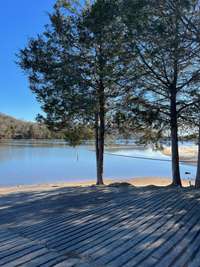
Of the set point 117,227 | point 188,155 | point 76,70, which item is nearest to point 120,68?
point 76,70

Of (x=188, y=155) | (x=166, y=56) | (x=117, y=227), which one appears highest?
(x=166, y=56)

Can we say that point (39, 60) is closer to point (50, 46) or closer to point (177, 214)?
point (50, 46)

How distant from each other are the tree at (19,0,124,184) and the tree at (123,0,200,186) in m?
1.22

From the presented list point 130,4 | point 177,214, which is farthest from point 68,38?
point 177,214

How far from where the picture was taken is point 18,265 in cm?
288

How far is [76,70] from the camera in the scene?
11.4 m

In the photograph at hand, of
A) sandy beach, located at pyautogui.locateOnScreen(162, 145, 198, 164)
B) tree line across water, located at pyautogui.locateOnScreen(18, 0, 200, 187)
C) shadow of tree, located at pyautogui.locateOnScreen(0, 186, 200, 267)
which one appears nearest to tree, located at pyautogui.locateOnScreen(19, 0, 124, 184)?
tree line across water, located at pyautogui.locateOnScreen(18, 0, 200, 187)

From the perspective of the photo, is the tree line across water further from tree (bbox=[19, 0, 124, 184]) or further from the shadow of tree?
the shadow of tree

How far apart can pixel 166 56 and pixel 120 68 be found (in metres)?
2.10

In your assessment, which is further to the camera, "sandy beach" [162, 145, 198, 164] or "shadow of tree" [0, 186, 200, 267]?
"sandy beach" [162, 145, 198, 164]

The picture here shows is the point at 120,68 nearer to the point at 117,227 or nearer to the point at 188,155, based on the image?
the point at 117,227

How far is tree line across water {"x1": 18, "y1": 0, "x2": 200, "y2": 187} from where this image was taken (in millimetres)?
7387

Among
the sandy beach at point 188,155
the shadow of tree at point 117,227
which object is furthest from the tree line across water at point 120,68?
the sandy beach at point 188,155

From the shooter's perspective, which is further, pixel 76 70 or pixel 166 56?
pixel 76 70
